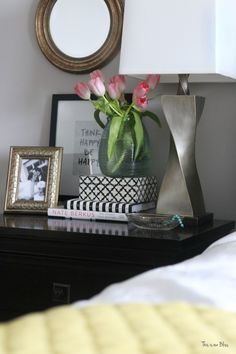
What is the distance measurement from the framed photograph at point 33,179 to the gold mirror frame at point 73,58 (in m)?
0.34

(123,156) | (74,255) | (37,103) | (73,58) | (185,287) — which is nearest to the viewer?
(185,287)

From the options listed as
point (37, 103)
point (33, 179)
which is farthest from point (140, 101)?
point (37, 103)

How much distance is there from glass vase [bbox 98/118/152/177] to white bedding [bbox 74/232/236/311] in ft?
3.02

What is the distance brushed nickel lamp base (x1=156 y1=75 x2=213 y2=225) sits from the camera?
→ 1.74 m

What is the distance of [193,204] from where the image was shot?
1748mm

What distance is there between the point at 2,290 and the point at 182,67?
80 centimetres

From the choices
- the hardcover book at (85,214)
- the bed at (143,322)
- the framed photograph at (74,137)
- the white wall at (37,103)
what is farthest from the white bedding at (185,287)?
the framed photograph at (74,137)

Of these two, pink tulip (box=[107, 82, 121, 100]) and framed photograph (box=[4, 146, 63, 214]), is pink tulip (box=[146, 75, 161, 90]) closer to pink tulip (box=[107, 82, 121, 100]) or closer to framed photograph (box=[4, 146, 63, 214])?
pink tulip (box=[107, 82, 121, 100])

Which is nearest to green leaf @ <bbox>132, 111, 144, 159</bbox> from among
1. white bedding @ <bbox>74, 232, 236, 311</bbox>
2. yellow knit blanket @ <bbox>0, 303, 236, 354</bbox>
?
white bedding @ <bbox>74, 232, 236, 311</bbox>

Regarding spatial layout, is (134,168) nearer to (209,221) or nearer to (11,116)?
(209,221)

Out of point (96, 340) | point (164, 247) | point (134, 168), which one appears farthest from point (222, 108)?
point (96, 340)

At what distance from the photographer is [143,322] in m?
0.67

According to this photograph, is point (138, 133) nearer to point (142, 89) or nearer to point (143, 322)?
point (142, 89)

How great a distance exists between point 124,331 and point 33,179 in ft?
4.75
